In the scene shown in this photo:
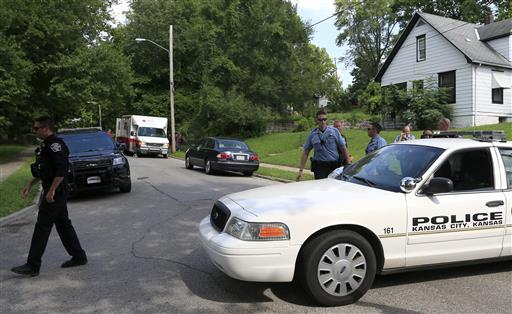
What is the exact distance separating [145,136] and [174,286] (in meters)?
25.9

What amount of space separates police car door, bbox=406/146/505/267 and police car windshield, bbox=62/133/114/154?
9.22 m

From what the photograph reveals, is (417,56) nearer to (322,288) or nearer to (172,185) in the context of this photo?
(172,185)

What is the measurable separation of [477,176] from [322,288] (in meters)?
2.10

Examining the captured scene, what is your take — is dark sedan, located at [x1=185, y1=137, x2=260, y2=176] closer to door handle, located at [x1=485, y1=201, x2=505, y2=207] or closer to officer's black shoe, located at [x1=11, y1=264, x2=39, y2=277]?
officer's black shoe, located at [x1=11, y1=264, x2=39, y2=277]

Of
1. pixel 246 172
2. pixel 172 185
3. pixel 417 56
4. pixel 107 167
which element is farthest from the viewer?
pixel 417 56

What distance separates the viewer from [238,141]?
60.2 feet

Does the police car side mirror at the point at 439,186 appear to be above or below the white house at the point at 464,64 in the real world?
below

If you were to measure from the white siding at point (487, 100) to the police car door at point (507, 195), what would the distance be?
917 inches

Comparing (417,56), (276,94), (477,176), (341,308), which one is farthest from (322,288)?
(276,94)

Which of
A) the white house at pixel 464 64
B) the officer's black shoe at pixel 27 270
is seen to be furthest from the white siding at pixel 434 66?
the officer's black shoe at pixel 27 270

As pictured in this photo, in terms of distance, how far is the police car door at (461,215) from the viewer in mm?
4656

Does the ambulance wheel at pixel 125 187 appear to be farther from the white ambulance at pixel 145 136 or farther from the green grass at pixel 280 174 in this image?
the white ambulance at pixel 145 136

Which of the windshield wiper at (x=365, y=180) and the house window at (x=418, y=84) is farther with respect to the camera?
the house window at (x=418, y=84)

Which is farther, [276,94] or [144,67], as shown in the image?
[144,67]
